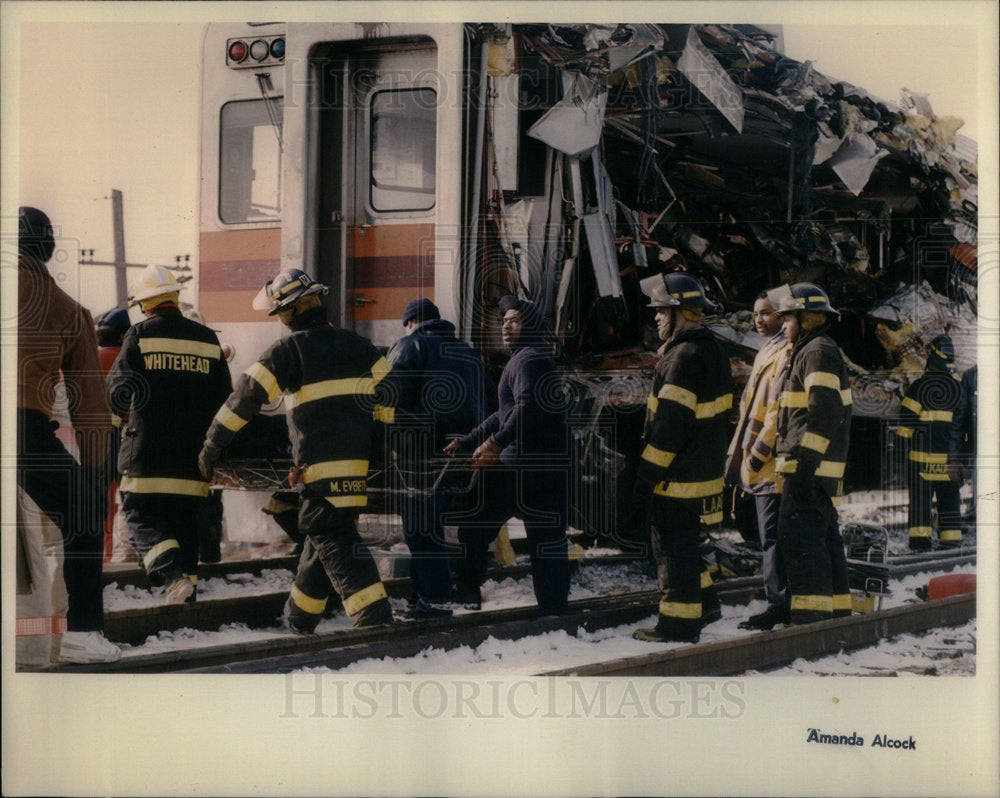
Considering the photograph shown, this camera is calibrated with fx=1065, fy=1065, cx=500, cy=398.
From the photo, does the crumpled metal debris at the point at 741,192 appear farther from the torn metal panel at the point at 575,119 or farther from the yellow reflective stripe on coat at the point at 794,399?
the yellow reflective stripe on coat at the point at 794,399

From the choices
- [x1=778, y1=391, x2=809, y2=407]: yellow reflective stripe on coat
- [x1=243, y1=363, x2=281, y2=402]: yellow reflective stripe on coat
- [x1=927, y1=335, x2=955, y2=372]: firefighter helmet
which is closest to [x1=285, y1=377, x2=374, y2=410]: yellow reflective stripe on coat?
[x1=243, y1=363, x2=281, y2=402]: yellow reflective stripe on coat

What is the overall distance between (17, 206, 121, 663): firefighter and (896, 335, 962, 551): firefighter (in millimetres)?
3865

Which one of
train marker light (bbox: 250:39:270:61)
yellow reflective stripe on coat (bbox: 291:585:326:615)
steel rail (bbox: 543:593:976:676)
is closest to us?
steel rail (bbox: 543:593:976:676)

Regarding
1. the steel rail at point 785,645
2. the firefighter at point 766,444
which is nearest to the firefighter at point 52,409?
the steel rail at point 785,645

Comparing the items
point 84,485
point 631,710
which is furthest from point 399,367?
point 631,710

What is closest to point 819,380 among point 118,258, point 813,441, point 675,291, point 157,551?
point 813,441

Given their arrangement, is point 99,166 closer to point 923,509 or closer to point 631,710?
point 631,710

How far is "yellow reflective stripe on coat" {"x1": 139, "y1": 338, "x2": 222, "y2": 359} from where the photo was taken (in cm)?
501

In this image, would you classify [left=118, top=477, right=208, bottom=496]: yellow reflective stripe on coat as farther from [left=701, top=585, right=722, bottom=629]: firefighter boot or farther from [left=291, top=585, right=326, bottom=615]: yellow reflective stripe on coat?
[left=701, top=585, right=722, bottom=629]: firefighter boot

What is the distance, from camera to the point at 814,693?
483cm

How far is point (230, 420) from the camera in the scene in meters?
4.75

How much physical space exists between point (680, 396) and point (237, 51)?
2.77 metres

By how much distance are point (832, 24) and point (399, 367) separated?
8.49ft

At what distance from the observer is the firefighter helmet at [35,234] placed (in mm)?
4977
